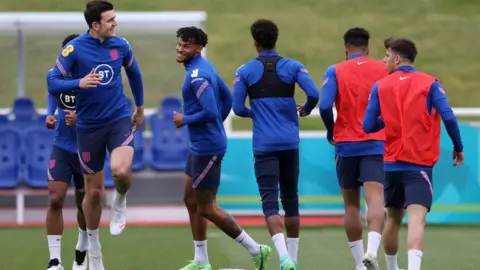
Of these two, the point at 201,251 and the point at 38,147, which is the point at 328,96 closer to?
the point at 201,251

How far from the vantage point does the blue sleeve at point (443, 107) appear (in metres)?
8.55

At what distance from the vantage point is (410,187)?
8.65 m

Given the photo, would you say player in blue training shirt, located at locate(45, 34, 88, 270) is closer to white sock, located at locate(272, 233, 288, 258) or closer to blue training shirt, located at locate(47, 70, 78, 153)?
blue training shirt, located at locate(47, 70, 78, 153)

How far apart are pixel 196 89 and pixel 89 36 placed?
1074 millimetres

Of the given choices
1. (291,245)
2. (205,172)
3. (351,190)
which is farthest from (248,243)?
(351,190)

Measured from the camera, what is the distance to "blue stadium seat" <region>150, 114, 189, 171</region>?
16406mm

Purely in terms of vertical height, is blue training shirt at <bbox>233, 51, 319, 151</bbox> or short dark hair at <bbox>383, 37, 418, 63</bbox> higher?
short dark hair at <bbox>383, 37, 418, 63</bbox>

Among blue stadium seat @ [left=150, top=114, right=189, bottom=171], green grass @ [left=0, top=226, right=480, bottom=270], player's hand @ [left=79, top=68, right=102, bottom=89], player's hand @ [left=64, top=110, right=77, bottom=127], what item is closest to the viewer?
player's hand @ [left=79, top=68, right=102, bottom=89]

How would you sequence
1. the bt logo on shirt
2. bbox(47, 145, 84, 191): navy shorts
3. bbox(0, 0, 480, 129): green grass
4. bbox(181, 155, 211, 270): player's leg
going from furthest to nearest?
bbox(0, 0, 480, 129): green grass
bbox(47, 145, 84, 191): navy shorts
bbox(181, 155, 211, 270): player's leg
the bt logo on shirt

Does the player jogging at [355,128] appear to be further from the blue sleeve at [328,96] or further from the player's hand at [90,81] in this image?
the player's hand at [90,81]

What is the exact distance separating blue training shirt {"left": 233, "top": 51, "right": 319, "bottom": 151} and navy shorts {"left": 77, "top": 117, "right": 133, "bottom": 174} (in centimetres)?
107

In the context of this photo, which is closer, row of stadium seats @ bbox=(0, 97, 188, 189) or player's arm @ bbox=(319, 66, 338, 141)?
player's arm @ bbox=(319, 66, 338, 141)

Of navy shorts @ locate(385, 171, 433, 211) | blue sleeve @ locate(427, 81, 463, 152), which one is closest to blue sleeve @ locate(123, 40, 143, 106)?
navy shorts @ locate(385, 171, 433, 211)

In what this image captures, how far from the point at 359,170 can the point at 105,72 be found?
8.21 feet
